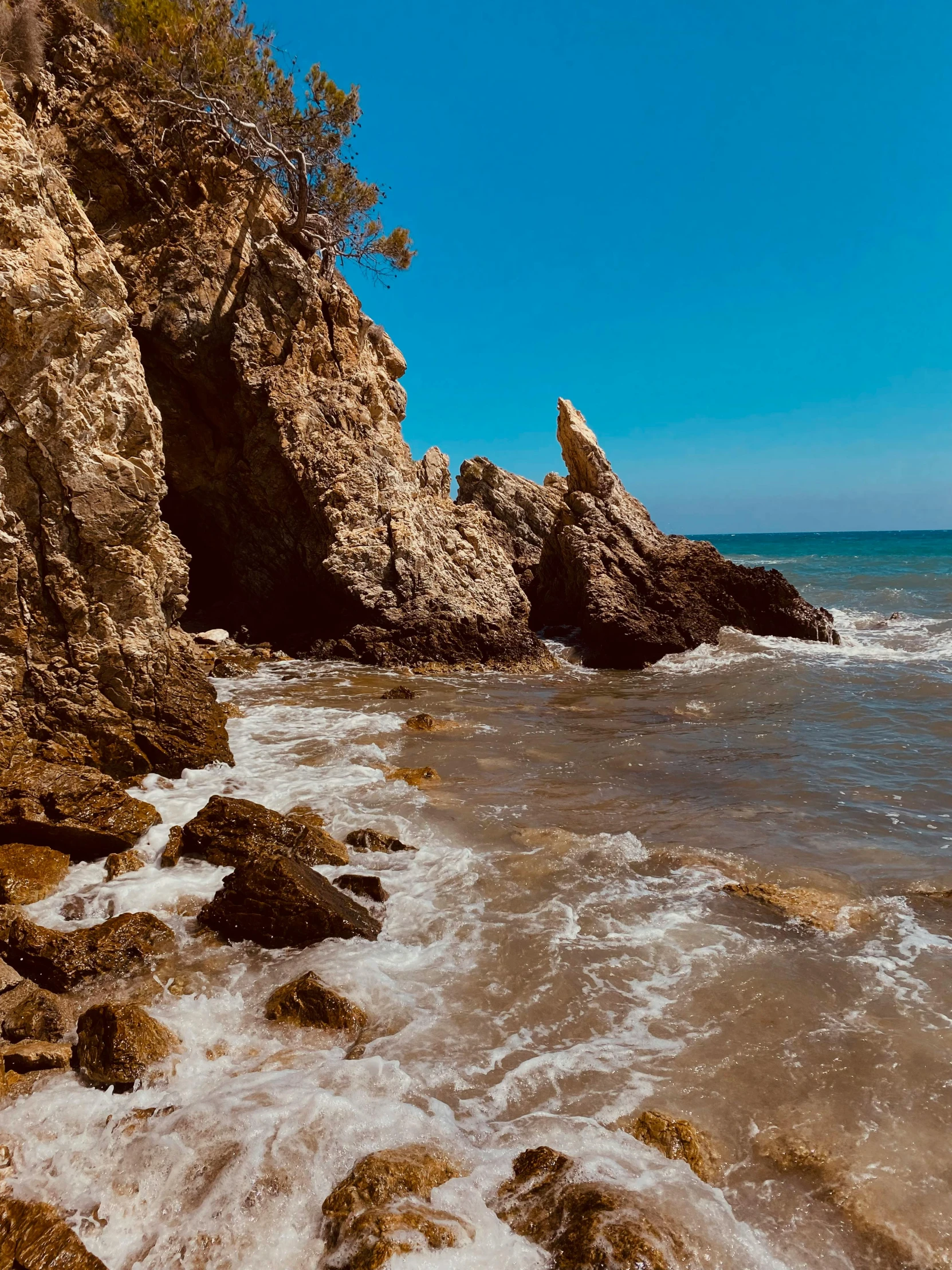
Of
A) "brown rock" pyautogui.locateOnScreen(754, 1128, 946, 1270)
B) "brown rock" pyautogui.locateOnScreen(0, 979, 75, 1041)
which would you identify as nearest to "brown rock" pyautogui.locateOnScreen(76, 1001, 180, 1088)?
"brown rock" pyautogui.locateOnScreen(0, 979, 75, 1041)

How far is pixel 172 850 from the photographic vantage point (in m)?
6.42

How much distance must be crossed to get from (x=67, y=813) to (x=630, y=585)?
16229 millimetres

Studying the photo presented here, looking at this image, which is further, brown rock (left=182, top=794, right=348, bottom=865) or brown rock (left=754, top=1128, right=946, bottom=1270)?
brown rock (left=182, top=794, right=348, bottom=865)

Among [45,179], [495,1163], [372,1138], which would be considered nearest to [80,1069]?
[372,1138]

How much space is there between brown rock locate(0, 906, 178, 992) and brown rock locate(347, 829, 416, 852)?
2162mm

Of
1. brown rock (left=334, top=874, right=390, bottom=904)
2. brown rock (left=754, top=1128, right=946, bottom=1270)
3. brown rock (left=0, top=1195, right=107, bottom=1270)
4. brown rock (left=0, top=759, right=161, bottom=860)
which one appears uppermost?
brown rock (left=0, top=759, right=161, bottom=860)

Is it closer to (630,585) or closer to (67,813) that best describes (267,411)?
(630,585)

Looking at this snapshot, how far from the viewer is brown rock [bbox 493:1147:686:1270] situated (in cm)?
285

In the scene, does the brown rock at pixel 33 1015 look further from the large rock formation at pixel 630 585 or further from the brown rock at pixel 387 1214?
the large rock formation at pixel 630 585

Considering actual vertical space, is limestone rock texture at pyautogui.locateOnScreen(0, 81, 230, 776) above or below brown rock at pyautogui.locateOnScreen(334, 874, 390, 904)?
above

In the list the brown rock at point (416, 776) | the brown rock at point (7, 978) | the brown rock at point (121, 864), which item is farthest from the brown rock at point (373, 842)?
the brown rock at point (7, 978)

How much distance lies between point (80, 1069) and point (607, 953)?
3574 millimetres

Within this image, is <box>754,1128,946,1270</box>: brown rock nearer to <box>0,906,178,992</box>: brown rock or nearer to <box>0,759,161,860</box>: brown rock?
<box>0,906,178,992</box>: brown rock

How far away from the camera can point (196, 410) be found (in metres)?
19.4
